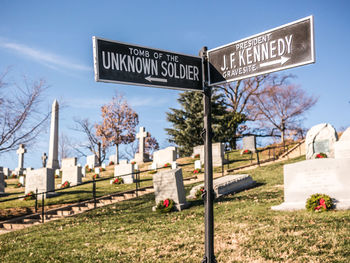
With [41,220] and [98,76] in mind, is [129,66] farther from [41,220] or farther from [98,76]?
[41,220]

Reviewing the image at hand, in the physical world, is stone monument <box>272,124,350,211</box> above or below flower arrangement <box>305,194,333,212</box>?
above

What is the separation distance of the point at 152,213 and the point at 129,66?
11.1 m

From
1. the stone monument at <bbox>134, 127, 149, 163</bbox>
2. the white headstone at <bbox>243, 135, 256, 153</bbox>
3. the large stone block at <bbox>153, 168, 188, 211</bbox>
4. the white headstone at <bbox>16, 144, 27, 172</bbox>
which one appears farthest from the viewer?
the white headstone at <bbox>16, 144, 27, 172</bbox>

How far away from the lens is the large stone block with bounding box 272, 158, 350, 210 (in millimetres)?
10250

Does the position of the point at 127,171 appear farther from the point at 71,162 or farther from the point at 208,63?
the point at 208,63

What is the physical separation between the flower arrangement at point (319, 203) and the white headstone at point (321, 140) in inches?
542

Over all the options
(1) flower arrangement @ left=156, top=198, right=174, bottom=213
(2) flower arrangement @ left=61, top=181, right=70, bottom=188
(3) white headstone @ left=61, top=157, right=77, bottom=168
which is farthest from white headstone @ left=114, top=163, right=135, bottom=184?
(3) white headstone @ left=61, top=157, right=77, bottom=168

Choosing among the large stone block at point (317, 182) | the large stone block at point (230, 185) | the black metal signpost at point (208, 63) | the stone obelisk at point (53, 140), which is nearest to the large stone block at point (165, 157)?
the stone obelisk at point (53, 140)

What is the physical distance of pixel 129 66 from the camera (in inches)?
113

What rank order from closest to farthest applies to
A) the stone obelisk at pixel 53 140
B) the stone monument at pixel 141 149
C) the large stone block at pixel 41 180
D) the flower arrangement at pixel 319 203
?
1. the flower arrangement at pixel 319 203
2. the large stone block at pixel 41 180
3. the stone obelisk at pixel 53 140
4. the stone monument at pixel 141 149

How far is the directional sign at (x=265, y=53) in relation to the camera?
271 cm

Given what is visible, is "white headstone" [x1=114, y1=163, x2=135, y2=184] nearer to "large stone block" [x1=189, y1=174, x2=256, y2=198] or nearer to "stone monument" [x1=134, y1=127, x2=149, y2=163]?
"large stone block" [x1=189, y1=174, x2=256, y2=198]

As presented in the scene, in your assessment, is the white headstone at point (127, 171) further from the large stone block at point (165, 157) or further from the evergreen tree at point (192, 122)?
the evergreen tree at point (192, 122)

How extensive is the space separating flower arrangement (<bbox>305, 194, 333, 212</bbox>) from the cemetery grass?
398 millimetres
